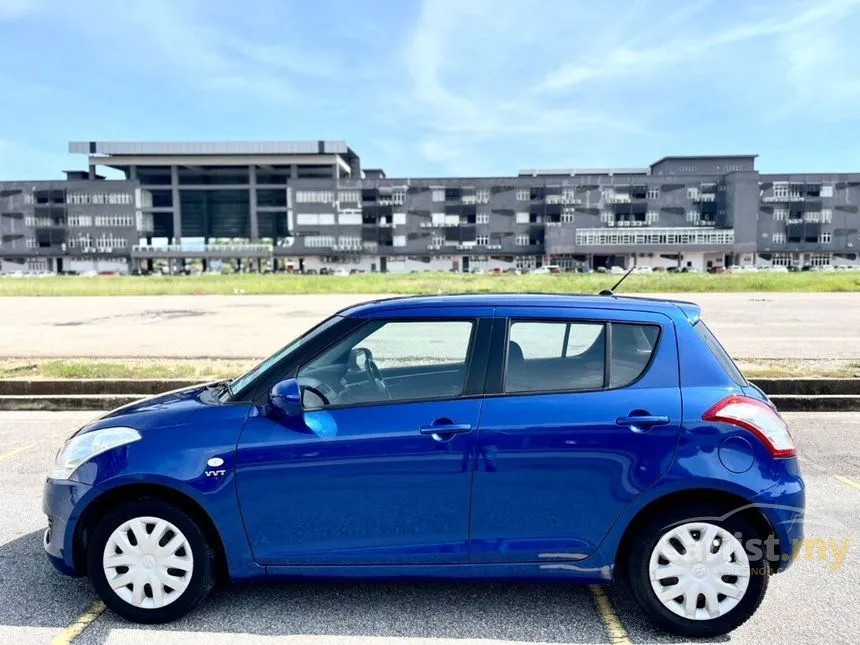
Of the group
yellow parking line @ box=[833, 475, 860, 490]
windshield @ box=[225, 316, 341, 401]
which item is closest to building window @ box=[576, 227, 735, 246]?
yellow parking line @ box=[833, 475, 860, 490]

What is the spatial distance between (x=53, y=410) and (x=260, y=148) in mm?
124633

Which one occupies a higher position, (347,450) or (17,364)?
(347,450)

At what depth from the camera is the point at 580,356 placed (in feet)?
11.7

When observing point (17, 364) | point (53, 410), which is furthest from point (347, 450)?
point (17, 364)

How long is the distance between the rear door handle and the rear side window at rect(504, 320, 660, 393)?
0.31m

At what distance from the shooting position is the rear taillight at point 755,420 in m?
3.13

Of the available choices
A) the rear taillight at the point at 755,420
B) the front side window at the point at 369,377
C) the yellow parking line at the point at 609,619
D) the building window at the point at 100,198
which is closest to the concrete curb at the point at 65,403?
the front side window at the point at 369,377

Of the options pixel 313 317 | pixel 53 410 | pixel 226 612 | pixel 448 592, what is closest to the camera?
pixel 226 612

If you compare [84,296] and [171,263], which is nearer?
[84,296]

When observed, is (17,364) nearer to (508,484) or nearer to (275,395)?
(275,395)

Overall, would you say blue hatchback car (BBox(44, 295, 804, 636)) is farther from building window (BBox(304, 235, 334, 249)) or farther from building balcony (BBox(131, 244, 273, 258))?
building balcony (BBox(131, 244, 273, 258))

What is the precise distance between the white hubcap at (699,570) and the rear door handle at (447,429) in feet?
3.65

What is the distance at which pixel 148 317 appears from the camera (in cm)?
2245

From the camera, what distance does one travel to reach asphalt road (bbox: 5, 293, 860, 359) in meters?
13.2
